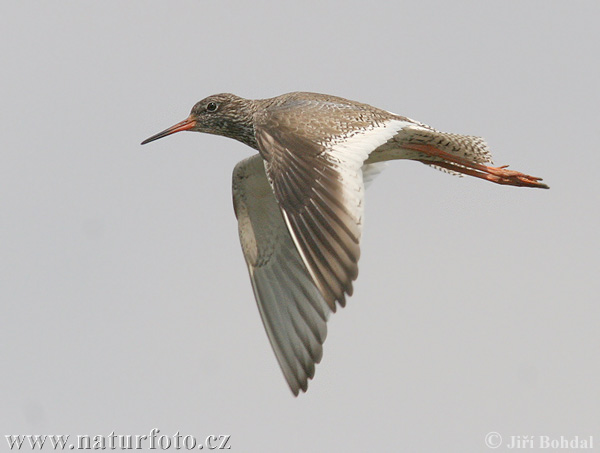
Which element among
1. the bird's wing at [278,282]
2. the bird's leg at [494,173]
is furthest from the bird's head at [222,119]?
the bird's leg at [494,173]

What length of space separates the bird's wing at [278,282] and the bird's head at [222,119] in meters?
0.48

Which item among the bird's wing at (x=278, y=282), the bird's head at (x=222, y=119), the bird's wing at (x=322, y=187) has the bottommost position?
the bird's wing at (x=278, y=282)

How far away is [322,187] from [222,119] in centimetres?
406

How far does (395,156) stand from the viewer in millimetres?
12938

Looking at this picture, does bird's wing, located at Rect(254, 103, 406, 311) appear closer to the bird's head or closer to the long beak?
the bird's head

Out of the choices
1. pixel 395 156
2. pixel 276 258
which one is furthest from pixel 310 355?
pixel 395 156

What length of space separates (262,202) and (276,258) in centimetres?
80

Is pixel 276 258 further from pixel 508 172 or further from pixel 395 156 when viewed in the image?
pixel 508 172

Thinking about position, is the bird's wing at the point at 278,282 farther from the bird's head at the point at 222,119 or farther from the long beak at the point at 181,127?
the long beak at the point at 181,127

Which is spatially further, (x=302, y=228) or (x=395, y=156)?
(x=395, y=156)

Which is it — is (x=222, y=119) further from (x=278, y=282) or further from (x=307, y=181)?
(x=307, y=181)

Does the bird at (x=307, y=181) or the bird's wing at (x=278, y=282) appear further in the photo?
the bird's wing at (x=278, y=282)

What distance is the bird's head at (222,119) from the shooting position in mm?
13602

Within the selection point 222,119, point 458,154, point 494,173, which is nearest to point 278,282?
point 222,119
